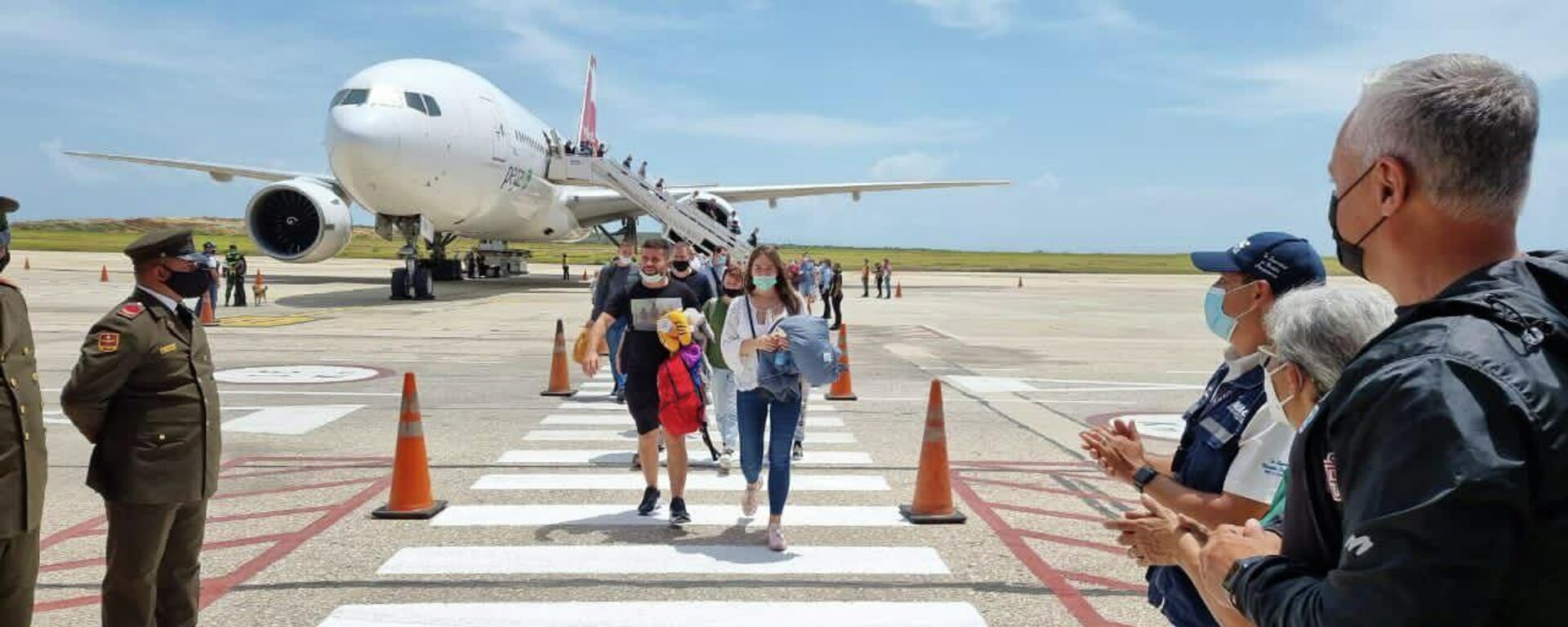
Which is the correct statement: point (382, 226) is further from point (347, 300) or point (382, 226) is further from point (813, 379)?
point (813, 379)

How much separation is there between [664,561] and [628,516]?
103 cm

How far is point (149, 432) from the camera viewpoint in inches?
152

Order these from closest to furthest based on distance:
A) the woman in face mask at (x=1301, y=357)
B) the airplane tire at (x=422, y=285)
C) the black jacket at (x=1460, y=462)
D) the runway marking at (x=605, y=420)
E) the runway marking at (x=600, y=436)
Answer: the black jacket at (x=1460, y=462)
the woman in face mask at (x=1301, y=357)
the runway marking at (x=600, y=436)
the runway marking at (x=605, y=420)
the airplane tire at (x=422, y=285)

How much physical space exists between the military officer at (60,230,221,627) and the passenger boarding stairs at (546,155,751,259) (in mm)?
24309

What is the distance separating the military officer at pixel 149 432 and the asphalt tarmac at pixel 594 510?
0.77 metres

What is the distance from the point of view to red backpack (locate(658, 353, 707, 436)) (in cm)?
640

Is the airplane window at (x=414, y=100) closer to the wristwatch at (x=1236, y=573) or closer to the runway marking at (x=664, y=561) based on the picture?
the runway marking at (x=664, y=561)

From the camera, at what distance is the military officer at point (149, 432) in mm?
3762

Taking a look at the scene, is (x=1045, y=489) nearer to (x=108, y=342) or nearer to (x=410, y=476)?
(x=410, y=476)

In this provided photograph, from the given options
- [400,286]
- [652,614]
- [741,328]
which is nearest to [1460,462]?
[652,614]

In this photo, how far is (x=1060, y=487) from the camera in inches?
297

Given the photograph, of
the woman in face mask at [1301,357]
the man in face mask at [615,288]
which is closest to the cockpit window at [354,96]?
the man in face mask at [615,288]

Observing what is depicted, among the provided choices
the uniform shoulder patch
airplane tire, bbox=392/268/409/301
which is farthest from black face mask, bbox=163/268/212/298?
airplane tire, bbox=392/268/409/301

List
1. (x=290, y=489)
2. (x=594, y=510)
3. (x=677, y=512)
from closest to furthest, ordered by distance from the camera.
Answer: (x=677, y=512), (x=594, y=510), (x=290, y=489)
